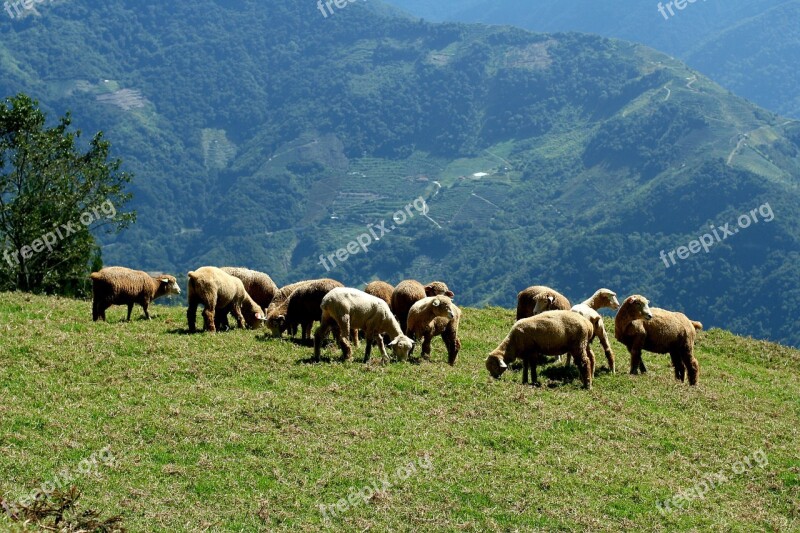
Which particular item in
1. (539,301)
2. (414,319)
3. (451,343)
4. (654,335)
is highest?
(539,301)

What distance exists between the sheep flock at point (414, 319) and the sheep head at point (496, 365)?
1.0 inches

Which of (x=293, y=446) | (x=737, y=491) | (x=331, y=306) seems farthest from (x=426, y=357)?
(x=737, y=491)

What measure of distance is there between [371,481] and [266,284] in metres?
15.7

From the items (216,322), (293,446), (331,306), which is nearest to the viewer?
(293,446)

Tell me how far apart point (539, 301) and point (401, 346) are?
5.68 metres

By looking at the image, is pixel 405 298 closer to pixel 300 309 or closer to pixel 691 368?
pixel 300 309

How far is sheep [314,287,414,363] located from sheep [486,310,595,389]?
260 cm

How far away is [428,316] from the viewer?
25.4m

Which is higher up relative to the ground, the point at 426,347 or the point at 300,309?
the point at 300,309

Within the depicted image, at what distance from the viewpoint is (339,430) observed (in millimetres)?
18578

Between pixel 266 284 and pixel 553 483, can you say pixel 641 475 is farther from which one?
pixel 266 284

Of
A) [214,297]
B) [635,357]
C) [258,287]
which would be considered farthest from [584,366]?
[258,287]

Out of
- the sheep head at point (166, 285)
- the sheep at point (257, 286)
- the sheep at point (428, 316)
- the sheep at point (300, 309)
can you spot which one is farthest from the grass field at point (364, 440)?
the sheep head at point (166, 285)

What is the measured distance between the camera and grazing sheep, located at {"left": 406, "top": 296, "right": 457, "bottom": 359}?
82.3ft
